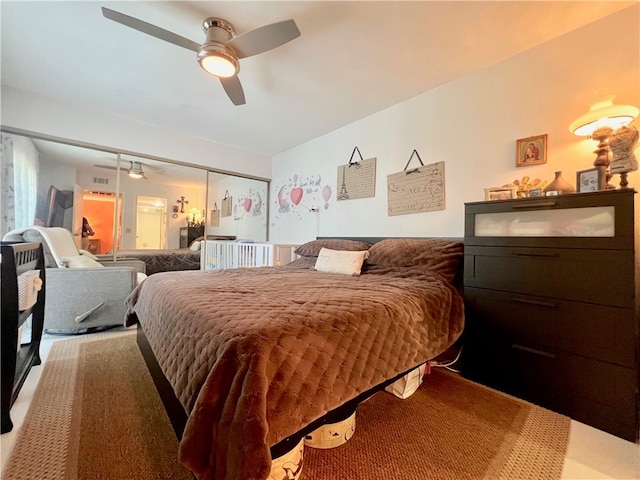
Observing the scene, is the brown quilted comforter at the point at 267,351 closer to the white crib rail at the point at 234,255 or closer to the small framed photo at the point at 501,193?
the small framed photo at the point at 501,193

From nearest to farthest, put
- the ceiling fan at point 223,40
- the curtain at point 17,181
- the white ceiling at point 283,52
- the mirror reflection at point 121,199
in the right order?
the ceiling fan at point 223,40 → the white ceiling at point 283,52 → the curtain at point 17,181 → the mirror reflection at point 121,199

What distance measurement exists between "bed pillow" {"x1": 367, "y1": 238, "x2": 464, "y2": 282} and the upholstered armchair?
251cm

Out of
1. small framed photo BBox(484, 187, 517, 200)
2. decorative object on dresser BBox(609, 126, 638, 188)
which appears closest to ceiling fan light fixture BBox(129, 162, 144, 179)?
small framed photo BBox(484, 187, 517, 200)

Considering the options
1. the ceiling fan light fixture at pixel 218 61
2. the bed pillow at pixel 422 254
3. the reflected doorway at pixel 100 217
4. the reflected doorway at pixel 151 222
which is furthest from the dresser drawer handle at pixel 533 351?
the reflected doorway at pixel 100 217

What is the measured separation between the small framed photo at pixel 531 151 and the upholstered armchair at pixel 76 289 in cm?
368

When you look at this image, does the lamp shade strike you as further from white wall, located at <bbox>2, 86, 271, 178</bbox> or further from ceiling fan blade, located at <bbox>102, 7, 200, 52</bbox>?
white wall, located at <bbox>2, 86, 271, 178</bbox>

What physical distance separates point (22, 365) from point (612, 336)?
3.35 m

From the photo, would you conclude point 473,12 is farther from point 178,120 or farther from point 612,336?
point 178,120

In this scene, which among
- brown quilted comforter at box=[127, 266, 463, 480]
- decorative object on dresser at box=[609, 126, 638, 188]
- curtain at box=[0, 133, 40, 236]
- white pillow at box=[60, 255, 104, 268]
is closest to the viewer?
brown quilted comforter at box=[127, 266, 463, 480]

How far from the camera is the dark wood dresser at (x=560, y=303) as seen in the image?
1325mm

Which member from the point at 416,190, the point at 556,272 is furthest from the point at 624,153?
the point at 416,190

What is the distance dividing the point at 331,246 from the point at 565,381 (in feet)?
6.75

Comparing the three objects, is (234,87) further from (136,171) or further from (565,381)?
(565,381)

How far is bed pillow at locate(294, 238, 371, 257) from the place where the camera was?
280cm
